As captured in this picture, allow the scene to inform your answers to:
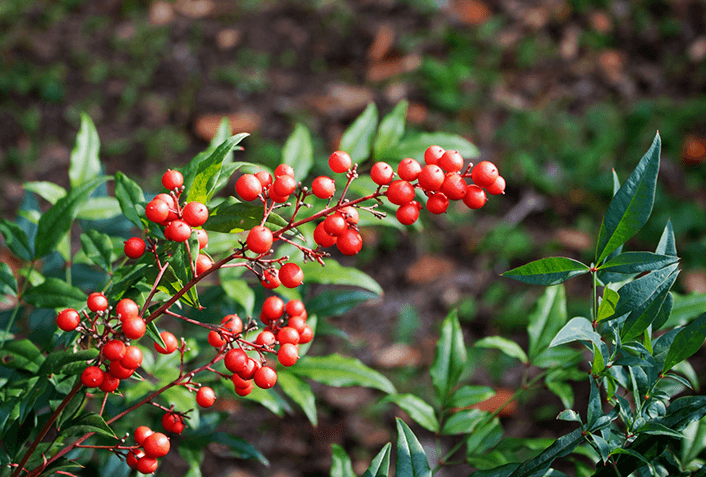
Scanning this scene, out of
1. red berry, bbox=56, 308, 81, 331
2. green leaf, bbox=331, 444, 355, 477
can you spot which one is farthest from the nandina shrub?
green leaf, bbox=331, 444, 355, 477

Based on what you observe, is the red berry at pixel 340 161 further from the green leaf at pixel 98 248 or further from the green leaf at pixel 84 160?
the green leaf at pixel 84 160

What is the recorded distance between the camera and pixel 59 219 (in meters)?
1.32

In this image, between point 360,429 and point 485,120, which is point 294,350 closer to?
point 360,429

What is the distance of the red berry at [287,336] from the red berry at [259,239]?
0.29m

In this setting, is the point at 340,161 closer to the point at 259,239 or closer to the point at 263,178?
the point at 263,178

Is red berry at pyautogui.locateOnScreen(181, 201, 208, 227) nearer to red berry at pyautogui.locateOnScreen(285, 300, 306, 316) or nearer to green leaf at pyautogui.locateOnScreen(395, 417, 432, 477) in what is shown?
red berry at pyautogui.locateOnScreen(285, 300, 306, 316)

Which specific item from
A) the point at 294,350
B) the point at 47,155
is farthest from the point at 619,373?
the point at 47,155

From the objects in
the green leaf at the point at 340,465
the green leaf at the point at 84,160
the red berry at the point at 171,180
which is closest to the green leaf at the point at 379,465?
the green leaf at the point at 340,465

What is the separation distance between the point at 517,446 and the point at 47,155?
11.6 feet

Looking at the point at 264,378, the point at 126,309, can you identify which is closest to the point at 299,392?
the point at 264,378

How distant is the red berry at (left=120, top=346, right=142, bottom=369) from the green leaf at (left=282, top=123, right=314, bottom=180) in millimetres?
822

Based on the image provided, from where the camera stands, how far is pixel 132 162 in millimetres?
3568

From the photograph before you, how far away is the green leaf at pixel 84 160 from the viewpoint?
1515 mm

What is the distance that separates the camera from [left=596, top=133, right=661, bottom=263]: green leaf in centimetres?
93
